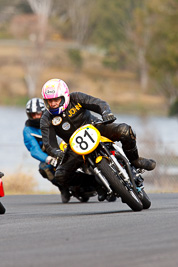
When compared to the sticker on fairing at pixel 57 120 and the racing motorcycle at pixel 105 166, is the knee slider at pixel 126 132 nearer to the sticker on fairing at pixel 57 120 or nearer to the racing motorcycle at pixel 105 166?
the racing motorcycle at pixel 105 166

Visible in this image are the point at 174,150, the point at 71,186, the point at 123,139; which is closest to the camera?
the point at 123,139

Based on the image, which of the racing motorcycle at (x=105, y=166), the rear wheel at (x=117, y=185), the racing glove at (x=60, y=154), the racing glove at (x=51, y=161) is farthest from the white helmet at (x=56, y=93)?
the racing glove at (x=51, y=161)

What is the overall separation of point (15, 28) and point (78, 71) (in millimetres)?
13507

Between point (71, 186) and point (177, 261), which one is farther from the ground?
point (177, 261)

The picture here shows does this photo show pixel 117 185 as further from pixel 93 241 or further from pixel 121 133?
pixel 93 241

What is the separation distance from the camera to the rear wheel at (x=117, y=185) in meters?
9.31

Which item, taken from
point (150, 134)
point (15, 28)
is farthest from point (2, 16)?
point (150, 134)

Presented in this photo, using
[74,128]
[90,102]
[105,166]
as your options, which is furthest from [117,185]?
[74,128]

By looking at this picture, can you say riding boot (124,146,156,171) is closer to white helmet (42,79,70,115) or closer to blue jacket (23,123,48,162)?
white helmet (42,79,70,115)

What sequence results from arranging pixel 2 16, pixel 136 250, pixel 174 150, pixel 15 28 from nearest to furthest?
pixel 136 250 → pixel 174 150 → pixel 15 28 → pixel 2 16

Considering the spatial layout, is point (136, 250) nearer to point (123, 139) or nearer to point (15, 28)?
point (123, 139)

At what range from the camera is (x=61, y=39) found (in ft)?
301

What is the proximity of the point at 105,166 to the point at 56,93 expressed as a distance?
1403mm

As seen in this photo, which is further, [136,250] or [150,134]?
[150,134]
